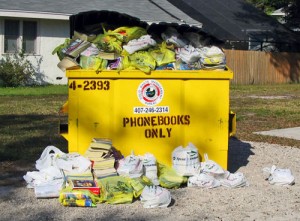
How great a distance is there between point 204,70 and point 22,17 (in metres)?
16.1

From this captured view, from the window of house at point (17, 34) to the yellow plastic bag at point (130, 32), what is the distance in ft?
51.8

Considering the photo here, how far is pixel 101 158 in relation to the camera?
22.1 ft

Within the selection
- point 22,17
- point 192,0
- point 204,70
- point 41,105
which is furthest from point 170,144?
point 192,0

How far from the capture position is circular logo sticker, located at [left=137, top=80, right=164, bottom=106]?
720cm

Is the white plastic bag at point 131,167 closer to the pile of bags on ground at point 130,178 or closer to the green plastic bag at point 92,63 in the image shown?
the pile of bags on ground at point 130,178

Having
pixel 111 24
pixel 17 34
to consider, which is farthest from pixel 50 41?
pixel 111 24

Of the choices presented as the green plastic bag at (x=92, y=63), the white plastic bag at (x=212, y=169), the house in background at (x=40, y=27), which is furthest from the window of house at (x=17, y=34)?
the white plastic bag at (x=212, y=169)

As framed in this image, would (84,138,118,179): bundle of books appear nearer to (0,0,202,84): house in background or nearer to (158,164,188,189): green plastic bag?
(158,164,188,189): green plastic bag

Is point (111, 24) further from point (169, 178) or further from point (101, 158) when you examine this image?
point (169, 178)

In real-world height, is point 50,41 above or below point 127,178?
above

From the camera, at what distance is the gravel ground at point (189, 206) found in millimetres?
5891

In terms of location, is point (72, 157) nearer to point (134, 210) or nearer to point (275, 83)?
point (134, 210)

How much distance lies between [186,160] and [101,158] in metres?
1.01

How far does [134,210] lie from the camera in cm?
608
